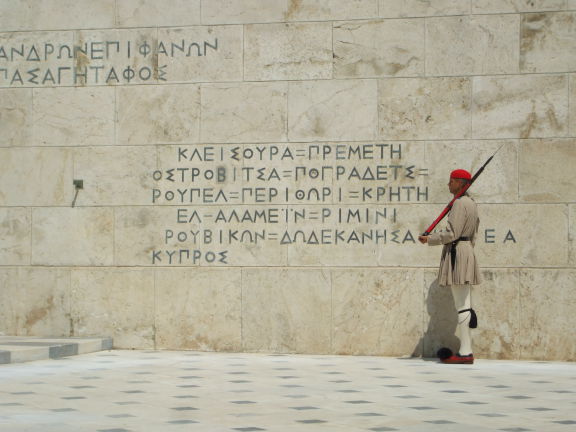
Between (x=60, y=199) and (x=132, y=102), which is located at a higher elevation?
(x=132, y=102)

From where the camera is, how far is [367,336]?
41.8 feet

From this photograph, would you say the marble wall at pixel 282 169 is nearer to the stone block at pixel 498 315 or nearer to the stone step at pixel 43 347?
the stone block at pixel 498 315

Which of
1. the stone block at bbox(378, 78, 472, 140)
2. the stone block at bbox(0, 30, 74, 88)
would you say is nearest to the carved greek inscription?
the stone block at bbox(0, 30, 74, 88)

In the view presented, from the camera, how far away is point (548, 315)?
12320 mm

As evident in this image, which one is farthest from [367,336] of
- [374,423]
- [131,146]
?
[374,423]

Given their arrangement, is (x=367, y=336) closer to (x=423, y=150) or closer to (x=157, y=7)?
(x=423, y=150)

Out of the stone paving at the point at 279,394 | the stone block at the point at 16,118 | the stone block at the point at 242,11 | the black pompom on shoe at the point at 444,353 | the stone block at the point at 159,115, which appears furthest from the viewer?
the stone block at the point at 16,118

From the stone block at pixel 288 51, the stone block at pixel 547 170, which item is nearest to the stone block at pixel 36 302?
the stone block at pixel 288 51

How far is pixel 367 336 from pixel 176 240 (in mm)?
2719

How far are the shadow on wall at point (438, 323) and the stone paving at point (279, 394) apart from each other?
1.05 feet

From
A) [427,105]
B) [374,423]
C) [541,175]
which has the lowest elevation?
[374,423]

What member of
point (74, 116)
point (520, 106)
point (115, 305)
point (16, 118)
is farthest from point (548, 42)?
point (16, 118)

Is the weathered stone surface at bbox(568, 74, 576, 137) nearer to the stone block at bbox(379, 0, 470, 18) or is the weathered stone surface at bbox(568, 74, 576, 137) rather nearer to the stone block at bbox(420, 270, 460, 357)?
the stone block at bbox(379, 0, 470, 18)

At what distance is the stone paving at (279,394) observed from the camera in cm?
782
